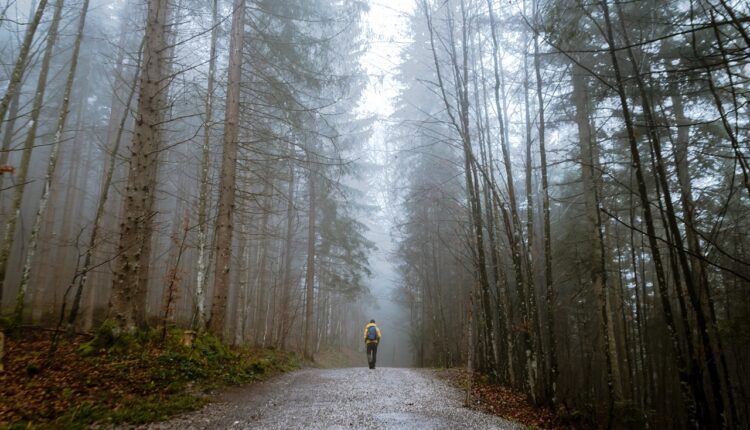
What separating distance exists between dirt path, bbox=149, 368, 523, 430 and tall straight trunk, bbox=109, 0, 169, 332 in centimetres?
240

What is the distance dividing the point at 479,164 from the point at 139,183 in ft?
20.4

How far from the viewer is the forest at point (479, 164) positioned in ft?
→ 20.3

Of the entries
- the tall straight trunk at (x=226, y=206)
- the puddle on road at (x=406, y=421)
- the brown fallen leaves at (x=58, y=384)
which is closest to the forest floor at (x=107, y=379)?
the brown fallen leaves at (x=58, y=384)

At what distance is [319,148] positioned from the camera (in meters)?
16.8

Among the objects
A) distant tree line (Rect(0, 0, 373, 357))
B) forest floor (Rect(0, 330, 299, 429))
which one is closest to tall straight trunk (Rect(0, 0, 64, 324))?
distant tree line (Rect(0, 0, 373, 357))

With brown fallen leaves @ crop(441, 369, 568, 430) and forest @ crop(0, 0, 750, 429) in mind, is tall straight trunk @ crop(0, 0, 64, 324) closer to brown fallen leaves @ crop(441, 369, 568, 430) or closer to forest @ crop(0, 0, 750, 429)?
forest @ crop(0, 0, 750, 429)

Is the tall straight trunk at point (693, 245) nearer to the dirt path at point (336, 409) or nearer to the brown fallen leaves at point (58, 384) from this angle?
the dirt path at point (336, 409)

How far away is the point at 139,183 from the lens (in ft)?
23.9

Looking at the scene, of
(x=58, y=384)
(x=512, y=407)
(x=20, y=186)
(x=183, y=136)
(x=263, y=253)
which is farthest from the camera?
(x=263, y=253)

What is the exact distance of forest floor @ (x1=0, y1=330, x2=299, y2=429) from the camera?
4.55 m

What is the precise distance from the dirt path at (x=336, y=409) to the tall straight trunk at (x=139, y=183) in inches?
94.7

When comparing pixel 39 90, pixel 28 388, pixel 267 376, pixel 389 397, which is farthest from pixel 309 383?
pixel 39 90

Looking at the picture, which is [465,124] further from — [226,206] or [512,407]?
[226,206]

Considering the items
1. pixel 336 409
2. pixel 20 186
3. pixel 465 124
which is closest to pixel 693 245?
pixel 465 124
